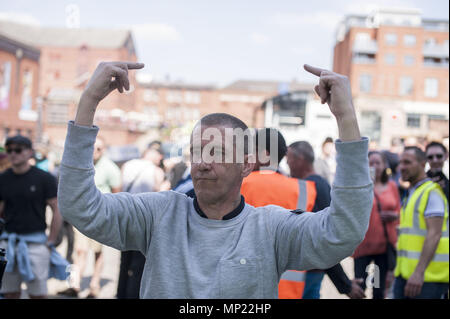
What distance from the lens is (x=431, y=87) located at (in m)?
55.6

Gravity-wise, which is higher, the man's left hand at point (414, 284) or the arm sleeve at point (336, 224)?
the arm sleeve at point (336, 224)

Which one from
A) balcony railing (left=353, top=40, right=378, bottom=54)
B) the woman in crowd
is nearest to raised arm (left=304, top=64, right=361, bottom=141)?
the woman in crowd

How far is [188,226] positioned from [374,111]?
184 ft

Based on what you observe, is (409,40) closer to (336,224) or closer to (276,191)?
(276,191)

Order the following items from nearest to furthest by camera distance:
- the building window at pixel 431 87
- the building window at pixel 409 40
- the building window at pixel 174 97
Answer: the building window at pixel 431 87 → the building window at pixel 409 40 → the building window at pixel 174 97

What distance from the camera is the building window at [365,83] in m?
58.7

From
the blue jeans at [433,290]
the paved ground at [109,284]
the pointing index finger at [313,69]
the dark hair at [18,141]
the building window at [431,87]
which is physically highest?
the building window at [431,87]

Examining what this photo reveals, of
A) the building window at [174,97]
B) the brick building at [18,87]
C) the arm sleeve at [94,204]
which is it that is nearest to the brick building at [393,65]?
the brick building at [18,87]

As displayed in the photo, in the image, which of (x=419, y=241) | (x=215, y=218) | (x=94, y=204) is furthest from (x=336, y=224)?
(x=419, y=241)

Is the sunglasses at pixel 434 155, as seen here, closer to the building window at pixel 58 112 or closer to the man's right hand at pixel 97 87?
the man's right hand at pixel 97 87

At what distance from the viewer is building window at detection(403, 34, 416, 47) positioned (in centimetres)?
5669

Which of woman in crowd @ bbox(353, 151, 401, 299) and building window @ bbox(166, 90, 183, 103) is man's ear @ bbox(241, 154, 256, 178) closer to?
woman in crowd @ bbox(353, 151, 401, 299)

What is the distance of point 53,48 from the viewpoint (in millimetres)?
80375

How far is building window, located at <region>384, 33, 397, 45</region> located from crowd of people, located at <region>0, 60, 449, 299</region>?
179 feet
